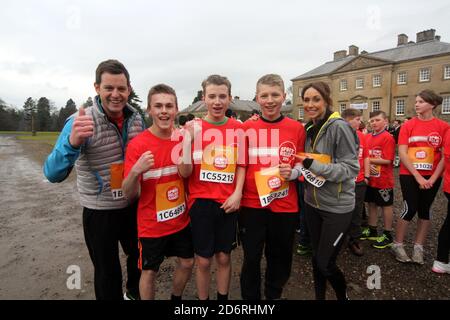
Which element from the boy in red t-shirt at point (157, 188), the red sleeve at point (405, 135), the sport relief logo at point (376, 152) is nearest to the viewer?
the boy in red t-shirt at point (157, 188)

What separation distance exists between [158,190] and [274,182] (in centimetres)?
112

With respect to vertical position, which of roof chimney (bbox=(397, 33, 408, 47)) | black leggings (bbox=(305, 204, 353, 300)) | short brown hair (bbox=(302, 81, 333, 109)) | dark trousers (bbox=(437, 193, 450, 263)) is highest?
roof chimney (bbox=(397, 33, 408, 47))

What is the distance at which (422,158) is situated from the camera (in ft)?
11.8

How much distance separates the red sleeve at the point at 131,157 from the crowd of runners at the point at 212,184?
1cm

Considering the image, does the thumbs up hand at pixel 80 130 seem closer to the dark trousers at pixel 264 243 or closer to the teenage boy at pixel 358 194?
the dark trousers at pixel 264 243

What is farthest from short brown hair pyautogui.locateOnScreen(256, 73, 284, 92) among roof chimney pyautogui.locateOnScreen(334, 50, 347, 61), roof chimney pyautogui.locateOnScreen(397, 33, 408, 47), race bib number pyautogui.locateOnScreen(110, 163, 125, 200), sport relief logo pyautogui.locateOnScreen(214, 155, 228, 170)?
roof chimney pyautogui.locateOnScreen(334, 50, 347, 61)

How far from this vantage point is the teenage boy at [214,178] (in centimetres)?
241

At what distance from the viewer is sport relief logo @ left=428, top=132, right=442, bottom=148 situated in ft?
11.6

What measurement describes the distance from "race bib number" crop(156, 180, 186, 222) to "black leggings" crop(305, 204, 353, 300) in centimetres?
139

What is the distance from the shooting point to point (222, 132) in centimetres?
245

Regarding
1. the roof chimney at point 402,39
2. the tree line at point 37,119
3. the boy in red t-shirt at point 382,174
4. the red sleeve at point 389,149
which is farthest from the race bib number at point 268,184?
the tree line at point 37,119

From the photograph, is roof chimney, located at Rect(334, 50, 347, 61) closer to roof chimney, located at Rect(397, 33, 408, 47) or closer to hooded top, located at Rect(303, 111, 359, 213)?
roof chimney, located at Rect(397, 33, 408, 47)

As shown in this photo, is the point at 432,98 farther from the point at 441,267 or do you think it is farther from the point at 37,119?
the point at 37,119

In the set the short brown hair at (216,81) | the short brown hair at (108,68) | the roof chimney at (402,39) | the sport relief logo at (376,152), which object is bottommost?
the sport relief logo at (376,152)
